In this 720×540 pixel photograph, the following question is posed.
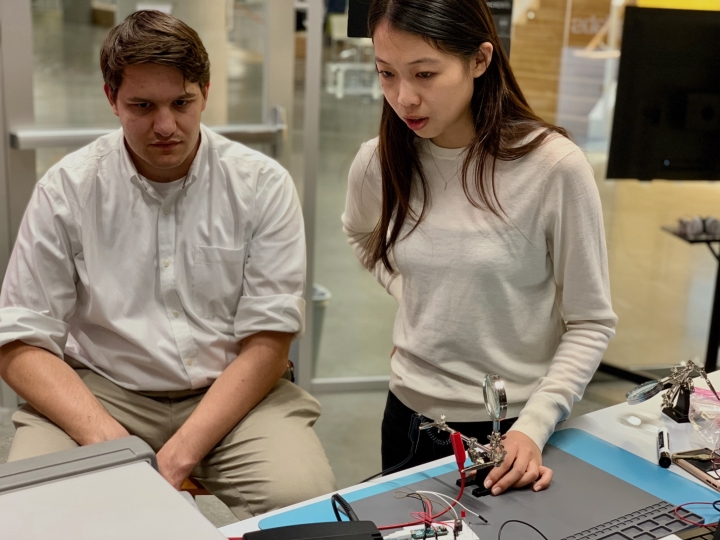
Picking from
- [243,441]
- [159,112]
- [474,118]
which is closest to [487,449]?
[474,118]

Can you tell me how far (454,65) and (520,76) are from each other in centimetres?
191

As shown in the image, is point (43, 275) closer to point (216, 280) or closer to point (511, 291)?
point (216, 280)

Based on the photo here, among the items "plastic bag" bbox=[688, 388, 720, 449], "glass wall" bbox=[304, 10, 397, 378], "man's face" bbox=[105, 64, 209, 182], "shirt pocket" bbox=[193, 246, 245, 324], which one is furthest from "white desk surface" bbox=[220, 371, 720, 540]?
"glass wall" bbox=[304, 10, 397, 378]

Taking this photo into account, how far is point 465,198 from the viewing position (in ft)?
5.16

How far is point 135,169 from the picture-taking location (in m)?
1.95

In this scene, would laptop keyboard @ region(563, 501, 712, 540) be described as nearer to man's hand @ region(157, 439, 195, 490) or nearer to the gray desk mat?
the gray desk mat

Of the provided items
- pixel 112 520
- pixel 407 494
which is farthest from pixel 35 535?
pixel 407 494

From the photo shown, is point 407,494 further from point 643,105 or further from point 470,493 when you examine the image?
point 643,105

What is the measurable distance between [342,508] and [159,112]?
988 millimetres

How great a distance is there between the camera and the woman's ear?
4.84 feet

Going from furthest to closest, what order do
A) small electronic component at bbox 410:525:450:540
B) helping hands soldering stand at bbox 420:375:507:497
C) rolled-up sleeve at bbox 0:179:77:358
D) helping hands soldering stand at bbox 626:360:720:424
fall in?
rolled-up sleeve at bbox 0:179:77:358
helping hands soldering stand at bbox 626:360:720:424
helping hands soldering stand at bbox 420:375:507:497
small electronic component at bbox 410:525:450:540

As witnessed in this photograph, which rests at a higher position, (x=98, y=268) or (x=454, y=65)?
(x=454, y=65)

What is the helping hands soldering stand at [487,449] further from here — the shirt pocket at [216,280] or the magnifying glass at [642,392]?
the shirt pocket at [216,280]

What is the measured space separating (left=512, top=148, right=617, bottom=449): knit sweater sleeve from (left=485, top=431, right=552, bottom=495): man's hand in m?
0.04
